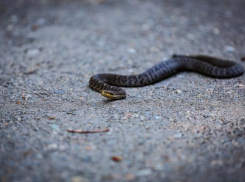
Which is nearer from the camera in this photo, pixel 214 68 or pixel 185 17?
pixel 214 68

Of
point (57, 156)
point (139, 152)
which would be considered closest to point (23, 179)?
point (57, 156)

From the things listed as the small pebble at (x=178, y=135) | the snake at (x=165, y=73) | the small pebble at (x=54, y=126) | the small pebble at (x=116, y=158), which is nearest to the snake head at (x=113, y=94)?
the snake at (x=165, y=73)

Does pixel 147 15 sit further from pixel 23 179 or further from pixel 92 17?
pixel 23 179

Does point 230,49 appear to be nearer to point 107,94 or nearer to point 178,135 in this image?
point 107,94

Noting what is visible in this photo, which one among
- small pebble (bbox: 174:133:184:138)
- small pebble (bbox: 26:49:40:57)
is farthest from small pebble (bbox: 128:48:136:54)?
small pebble (bbox: 174:133:184:138)


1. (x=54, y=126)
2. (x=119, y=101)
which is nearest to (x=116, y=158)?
(x=54, y=126)

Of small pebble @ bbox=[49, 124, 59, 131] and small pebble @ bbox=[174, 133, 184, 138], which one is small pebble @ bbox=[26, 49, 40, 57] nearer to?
small pebble @ bbox=[49, 124, 59, 131]

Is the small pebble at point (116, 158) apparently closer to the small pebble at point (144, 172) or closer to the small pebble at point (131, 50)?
the small pebble at point (144, 172)
